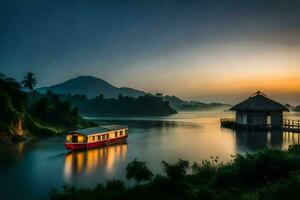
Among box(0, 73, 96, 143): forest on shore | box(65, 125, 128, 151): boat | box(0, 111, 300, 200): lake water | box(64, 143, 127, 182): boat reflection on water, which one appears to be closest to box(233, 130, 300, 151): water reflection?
box(0, 111, 300, 200): lake water

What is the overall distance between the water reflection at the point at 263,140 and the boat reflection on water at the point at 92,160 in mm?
16837

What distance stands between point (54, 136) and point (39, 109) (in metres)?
13.9

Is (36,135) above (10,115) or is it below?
below

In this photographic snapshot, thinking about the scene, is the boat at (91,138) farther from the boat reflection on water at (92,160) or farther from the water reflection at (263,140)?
the water reflection at (263,140)

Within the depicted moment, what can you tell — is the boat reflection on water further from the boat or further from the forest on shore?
the forest on shore

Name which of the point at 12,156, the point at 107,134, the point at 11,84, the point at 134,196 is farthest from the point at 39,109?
the point at 134,196

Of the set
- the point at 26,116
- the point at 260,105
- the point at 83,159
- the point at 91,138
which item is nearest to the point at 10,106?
the point at 26,116

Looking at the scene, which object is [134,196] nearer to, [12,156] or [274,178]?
[274,178]

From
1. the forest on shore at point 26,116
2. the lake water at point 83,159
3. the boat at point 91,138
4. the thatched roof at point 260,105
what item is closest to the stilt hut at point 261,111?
the thatched roof at point 260,105

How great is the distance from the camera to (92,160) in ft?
122

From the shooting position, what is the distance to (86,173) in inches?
1190

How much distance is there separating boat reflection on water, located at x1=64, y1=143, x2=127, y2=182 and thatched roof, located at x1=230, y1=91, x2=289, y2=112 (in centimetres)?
2684

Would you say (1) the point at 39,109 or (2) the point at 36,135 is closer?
(2) the point at 36,135

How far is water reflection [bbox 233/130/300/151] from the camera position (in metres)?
45.7
